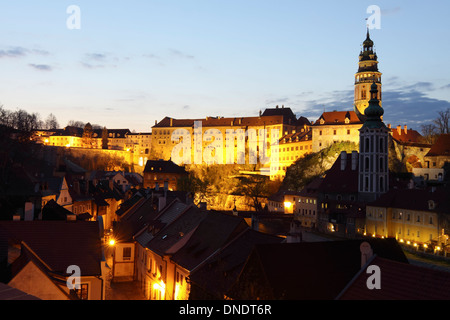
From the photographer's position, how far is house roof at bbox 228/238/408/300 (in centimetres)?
1761

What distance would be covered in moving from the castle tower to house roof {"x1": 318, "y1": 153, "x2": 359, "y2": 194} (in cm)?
182

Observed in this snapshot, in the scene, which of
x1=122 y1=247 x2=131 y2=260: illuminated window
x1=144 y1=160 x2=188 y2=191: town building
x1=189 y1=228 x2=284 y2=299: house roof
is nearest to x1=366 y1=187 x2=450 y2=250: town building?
x1=122 y1=247 x2=131 y2=260: illuminated window

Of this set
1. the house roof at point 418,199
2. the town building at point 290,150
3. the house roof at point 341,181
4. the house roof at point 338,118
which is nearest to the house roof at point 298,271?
the house roof at point 418,199

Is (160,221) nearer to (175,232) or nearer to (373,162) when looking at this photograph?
(175,232)

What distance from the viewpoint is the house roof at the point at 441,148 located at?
8441cm

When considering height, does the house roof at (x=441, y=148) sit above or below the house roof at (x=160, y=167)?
above

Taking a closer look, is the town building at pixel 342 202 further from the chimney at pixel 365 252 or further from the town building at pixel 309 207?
the chimney at pixel 365 252

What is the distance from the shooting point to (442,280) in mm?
14789

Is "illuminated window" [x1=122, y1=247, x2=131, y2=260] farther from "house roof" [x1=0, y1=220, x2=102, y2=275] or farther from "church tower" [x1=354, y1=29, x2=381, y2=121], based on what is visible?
"church tower" [x1=354, y1=29, x2=381, y2=121]

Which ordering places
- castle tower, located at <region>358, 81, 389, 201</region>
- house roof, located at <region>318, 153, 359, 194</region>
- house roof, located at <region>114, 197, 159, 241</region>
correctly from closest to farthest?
house roof, located at <region>114, 197, 159, 241</region>, castle tower, located at <region>358, 81, 389, 201</region>, house roof, located at <region>318, 153, 359, 194</region>

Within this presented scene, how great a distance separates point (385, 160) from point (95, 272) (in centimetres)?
6380

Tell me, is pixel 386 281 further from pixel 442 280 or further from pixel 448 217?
pixel 448 217

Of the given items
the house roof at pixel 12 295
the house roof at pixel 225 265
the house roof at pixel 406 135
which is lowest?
the house roof at pixel 225 265

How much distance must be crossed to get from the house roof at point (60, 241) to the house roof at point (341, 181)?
60.5 m
